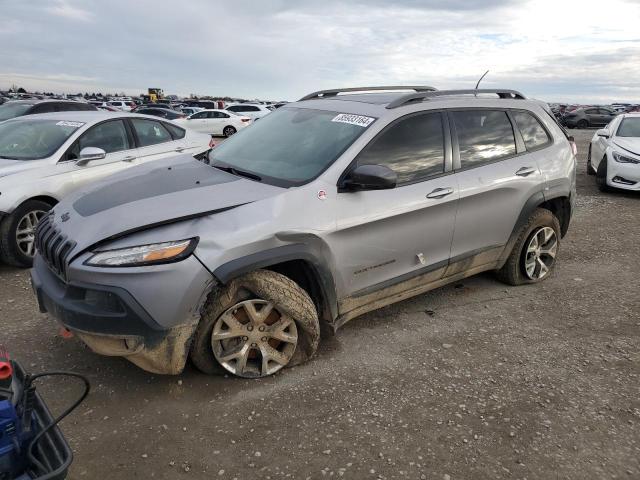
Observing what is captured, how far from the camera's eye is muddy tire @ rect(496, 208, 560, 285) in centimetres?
452

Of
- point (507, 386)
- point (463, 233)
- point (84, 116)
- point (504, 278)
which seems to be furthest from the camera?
point (84, 116)

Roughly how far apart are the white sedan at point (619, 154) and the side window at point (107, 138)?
8167 mm

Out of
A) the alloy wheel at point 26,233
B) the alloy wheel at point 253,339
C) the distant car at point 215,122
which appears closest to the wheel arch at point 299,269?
the alloy wheel at point 253,339

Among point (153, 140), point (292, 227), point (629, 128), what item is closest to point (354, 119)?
point (292, 227)

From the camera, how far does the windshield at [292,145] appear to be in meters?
3.30

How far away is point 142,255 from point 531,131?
11.6 feet

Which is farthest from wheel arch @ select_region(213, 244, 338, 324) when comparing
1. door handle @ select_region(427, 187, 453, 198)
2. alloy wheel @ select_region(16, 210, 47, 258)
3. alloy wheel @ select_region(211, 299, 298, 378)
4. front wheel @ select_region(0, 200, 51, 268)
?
alloy wheel @ select_region(16, 210, 47, 258)

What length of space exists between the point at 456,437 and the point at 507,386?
0.67m

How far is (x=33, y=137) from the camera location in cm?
567

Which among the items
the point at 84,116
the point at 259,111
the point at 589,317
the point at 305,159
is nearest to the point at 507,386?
the point at 589,317

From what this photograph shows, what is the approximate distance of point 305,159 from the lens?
3.40 m

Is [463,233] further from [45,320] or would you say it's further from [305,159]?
[45,320]

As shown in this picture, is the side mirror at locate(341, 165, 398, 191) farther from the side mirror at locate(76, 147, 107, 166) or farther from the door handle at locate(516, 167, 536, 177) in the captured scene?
the side mirror at locate(76, 147, 107, 166)

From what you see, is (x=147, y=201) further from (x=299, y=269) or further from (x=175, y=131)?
(x=175, y=131)
